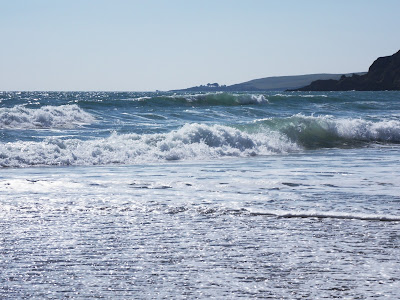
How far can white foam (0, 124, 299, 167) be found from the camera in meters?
12.3

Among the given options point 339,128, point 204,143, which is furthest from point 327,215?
point 339,128

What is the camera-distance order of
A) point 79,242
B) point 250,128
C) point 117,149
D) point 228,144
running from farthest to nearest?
point 250,128 < point 228,144 < point 117,149 < point 79,242

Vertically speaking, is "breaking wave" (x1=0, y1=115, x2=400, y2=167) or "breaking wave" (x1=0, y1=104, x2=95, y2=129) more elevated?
"breaking wave" (x1=0, y1=104, x2=95, y2=129)

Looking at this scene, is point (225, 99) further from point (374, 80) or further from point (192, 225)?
point (374, 80)

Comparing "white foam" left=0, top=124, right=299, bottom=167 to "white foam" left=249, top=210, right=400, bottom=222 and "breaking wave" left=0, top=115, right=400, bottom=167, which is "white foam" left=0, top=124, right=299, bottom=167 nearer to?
"breaking wave" left=0, top=115, right=400, bottom=167

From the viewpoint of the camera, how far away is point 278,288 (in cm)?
372

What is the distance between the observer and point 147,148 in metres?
13.9

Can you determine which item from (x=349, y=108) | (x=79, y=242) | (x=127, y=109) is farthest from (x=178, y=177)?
(x=349, y=108)

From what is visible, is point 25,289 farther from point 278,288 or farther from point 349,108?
point 349,108

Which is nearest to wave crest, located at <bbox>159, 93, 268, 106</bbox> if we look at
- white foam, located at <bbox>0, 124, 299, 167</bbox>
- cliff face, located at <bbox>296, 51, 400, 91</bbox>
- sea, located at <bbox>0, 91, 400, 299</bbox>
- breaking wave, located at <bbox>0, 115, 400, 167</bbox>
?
breaking wave, located at <bbox>0, 115, 400, 167</bbox>

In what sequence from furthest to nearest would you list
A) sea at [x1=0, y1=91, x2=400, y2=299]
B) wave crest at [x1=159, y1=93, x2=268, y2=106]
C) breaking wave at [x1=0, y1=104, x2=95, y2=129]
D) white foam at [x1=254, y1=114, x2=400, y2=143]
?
wave crest at [x1=159, y1=93, x2=268, y2=106], breaking wave at [x1=0, y1=104, x2=95, y2=129], white foam at [x1=254, y1=114, x2=400, y2=143], sea at [x1=0, y1=91, x2=400, y2=299]

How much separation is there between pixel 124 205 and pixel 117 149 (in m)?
7.03

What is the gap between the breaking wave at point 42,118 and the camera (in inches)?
826

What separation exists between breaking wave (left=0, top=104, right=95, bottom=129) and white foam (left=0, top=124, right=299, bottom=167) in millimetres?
7061
